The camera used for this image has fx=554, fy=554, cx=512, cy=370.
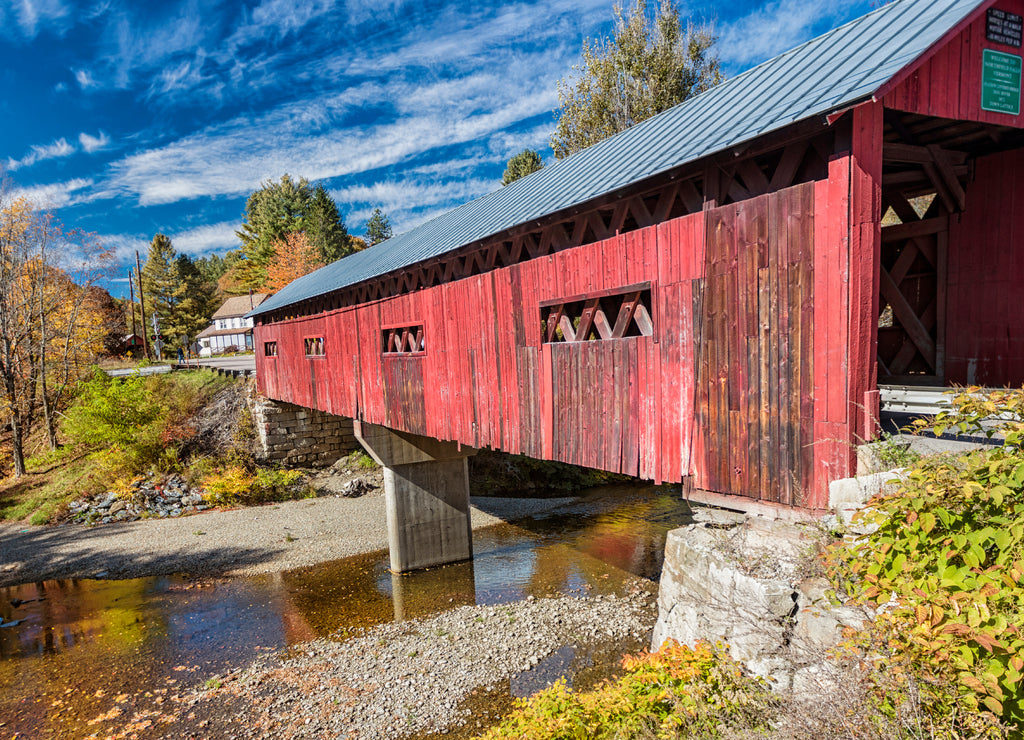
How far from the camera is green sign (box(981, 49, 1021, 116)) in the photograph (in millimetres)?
4578

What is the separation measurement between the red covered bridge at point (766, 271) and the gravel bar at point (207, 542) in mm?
7309

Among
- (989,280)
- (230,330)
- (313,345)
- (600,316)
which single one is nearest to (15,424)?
(313,345)

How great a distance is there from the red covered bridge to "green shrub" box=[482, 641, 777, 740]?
55.5 inches

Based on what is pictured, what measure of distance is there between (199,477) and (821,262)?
19.0 metres

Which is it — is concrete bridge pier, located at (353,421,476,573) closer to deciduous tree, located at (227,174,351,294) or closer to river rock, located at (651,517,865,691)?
river rock, located at (651,517,865,691)

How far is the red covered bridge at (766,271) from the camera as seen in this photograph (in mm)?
4023

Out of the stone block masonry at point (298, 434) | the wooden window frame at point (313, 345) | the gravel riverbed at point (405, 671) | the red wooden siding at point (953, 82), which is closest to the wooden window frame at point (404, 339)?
the wooden window frame at point (313, 345)

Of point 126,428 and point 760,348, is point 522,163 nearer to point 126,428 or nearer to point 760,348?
point 126,428

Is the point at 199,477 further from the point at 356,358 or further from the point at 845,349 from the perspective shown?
the point at 845,349

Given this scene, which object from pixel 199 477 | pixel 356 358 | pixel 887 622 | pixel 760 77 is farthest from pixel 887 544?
pixel 199 477

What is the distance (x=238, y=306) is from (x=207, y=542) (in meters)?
39.3

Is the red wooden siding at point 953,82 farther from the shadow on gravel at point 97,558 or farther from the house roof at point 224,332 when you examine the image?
the house roof at point 224,332

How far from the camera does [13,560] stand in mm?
13359

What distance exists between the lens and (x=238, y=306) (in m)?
48.8
